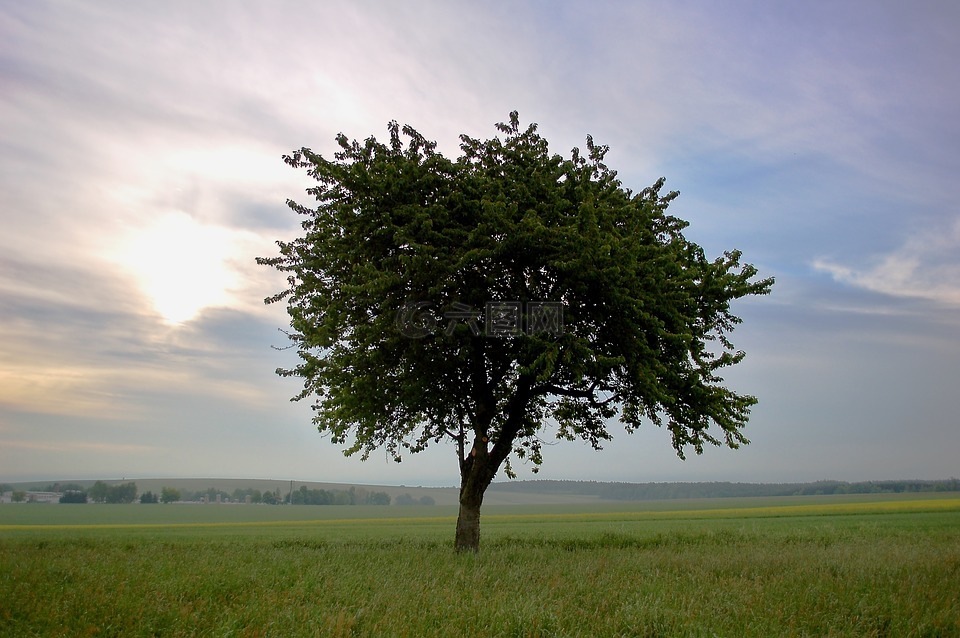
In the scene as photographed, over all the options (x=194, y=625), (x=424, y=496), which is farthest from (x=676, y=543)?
(x=424, y=496)

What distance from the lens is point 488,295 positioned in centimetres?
1850

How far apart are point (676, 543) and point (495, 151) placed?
17.1 m

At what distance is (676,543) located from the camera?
81.0 feet

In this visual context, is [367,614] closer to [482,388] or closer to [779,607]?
[779,607]

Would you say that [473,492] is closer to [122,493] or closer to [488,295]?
[488,295]

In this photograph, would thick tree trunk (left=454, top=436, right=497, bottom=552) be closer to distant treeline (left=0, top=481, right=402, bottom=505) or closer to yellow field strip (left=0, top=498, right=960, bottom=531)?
yellow field strip (left=0, top=498, right=960, bottom=531)

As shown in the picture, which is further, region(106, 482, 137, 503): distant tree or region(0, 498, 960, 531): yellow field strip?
region(106, 482, 137, 503): distant tree

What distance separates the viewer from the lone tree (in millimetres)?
17359

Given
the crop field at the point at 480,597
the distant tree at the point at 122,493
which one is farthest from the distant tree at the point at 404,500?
the crop field at the point at 480,597

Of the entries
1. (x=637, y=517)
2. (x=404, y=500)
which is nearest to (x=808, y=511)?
(x=637, y=517)

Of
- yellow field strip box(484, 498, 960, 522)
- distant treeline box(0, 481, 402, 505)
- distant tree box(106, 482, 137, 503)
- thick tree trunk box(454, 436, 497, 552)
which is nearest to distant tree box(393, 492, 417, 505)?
distant treeline box(0, 481, 402, 505)

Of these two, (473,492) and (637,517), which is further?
(637,517)

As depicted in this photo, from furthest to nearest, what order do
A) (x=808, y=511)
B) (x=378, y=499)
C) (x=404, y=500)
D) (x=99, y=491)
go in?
(x=404, y=500), (x=378, y=499), (x=99, y=491), (x=808, y=511)

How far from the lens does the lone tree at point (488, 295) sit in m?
17.4
